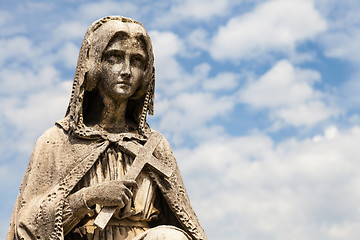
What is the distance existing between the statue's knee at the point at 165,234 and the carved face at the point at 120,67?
2.04 meters

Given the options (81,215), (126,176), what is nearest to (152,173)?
(126,176)

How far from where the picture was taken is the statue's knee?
9828 millimetres

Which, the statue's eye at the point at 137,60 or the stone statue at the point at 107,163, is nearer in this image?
the stone statue at the point at 107,163

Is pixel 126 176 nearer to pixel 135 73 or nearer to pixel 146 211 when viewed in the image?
pixel 146 211

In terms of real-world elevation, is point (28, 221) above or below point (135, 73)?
below

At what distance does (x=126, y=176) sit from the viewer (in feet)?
34.7

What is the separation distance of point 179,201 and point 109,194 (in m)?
1.24

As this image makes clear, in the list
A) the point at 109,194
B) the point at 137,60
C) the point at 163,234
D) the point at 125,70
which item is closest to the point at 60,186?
the point at 109,194

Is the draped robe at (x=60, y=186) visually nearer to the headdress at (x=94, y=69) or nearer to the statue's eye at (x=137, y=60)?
→ the headdress at (x=94, y=69)

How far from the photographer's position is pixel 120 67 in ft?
35.9

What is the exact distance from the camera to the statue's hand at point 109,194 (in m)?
10.1

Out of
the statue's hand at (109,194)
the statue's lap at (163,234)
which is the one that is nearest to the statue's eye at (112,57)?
the statue's hand at (109,194)

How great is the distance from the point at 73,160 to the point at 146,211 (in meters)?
1.17

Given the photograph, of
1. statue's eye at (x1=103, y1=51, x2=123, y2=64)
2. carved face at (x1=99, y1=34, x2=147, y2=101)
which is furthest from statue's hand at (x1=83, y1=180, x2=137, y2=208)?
statue's eye at (x1=103, y1=51, x2=123, y2=64)
